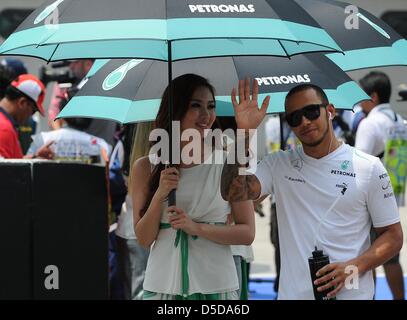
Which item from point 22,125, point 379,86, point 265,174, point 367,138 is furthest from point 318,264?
point 379,86

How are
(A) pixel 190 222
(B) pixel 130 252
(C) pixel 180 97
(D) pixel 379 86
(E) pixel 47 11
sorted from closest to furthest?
(E) pixel 47 11 → (A) pixel 190 222 → (C) pixel 180 97 → (B) pixel 130 252 → (D) pixel 379 86

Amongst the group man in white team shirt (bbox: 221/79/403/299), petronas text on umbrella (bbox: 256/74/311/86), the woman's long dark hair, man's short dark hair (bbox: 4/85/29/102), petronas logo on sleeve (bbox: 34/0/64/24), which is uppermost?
man's short dark hair (bbox: 4/85/29/102)

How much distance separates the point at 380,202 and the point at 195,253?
855 mm

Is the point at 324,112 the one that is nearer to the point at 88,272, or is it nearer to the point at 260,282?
the point at 88,272

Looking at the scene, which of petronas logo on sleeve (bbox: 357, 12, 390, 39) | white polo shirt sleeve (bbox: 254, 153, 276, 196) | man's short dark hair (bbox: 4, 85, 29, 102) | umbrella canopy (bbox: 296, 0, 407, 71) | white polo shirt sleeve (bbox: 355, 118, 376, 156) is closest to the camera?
white polo shirt sleeve (bbox: 254, 153, 276, 196)

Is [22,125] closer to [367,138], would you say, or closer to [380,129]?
[367,138]

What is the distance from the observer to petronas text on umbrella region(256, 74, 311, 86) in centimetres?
471

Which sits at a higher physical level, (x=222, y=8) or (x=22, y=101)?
(x=22, y=101)

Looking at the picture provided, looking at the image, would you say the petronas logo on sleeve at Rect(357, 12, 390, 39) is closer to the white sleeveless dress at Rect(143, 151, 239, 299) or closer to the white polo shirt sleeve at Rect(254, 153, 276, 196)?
the white polo shirt sleeve at Rect(254, 153, 276, 196)

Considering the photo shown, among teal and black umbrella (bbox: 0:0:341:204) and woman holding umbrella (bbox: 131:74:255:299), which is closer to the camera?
teal and black umbrella (bbox: 0:0:341:204)

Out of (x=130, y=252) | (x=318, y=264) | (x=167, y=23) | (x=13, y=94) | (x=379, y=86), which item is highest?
(x=379, y=86)

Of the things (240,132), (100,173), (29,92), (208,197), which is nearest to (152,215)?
(208,197)

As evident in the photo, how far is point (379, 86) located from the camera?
25.9 ft

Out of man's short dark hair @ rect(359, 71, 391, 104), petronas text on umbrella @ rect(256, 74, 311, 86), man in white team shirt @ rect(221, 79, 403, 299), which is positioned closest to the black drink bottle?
man in white team shirt @ rect(221, 79, 403, 299)
